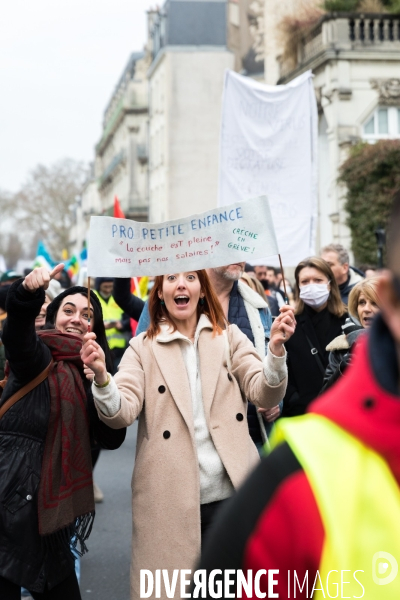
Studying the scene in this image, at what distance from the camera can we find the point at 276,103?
936cm

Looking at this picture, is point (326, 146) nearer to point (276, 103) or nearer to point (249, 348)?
point (276, 103)

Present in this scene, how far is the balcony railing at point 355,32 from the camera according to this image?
22.2m

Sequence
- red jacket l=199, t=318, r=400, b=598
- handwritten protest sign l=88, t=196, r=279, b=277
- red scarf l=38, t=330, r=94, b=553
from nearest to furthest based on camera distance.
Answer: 1. red jacket l=199, t=318, r=400, b=598
2. red scarf l=38, t=330, r=94, b=553
3. handwritten protest sign l=88, t=196, r=279, b=277

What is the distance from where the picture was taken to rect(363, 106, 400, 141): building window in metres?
22.5

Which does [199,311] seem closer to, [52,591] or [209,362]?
[209,362]

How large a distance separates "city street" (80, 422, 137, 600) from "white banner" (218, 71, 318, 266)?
2.50 metres

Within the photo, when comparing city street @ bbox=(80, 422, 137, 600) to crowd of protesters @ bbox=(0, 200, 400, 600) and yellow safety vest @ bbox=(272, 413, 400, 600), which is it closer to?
crowd of protesters @ bbox=(0, 200, 400, 600)

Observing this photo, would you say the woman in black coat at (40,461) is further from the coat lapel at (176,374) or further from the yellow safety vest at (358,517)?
the yellow safety vest at (358,517)

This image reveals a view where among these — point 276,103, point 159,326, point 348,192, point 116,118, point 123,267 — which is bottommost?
point 159,326

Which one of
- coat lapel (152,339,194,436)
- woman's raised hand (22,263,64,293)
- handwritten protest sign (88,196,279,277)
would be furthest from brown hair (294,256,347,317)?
woman's raised hand (22,263,64,293)

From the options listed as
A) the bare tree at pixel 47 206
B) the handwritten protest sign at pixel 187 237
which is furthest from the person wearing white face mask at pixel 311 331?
the bare tree at pixel 47 206

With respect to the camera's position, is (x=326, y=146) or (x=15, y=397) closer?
(x=15, y=397)

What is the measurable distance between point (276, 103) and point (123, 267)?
535cm

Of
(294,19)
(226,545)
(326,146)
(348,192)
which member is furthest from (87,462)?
(294,19)
